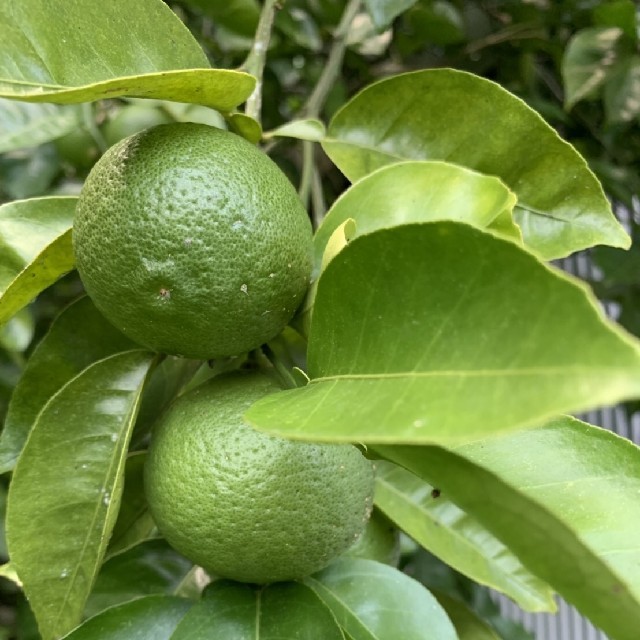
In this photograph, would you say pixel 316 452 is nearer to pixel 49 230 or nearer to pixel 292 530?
A: pixel 292 530

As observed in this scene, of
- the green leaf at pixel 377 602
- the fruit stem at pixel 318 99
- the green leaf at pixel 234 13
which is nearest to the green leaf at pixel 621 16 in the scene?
the fruit stem at pixel 318 99

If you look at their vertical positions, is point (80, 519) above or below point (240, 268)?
below

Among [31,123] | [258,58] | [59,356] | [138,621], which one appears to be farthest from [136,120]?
[138,621]

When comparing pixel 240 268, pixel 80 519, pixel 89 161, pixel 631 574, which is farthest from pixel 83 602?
pixel 89 161

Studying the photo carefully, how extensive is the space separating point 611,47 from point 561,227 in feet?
1.86

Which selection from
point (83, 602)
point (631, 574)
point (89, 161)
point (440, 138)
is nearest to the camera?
point (631, 574)

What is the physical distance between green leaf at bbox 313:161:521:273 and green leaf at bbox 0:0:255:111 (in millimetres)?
140

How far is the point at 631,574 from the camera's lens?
18.7 inches

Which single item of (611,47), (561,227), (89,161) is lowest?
(611,47)

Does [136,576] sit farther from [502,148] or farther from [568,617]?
[568,617]

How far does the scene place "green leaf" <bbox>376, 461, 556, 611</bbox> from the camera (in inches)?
27.1

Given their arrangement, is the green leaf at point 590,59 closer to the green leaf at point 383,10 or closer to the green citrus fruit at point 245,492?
the green leaf at point 383,10

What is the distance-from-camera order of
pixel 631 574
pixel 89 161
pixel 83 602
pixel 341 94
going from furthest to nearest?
pixel 341 94 < pixel 89 161 < pixel 83 602 < pixel 631 574

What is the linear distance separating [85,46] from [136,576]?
0.47 m
